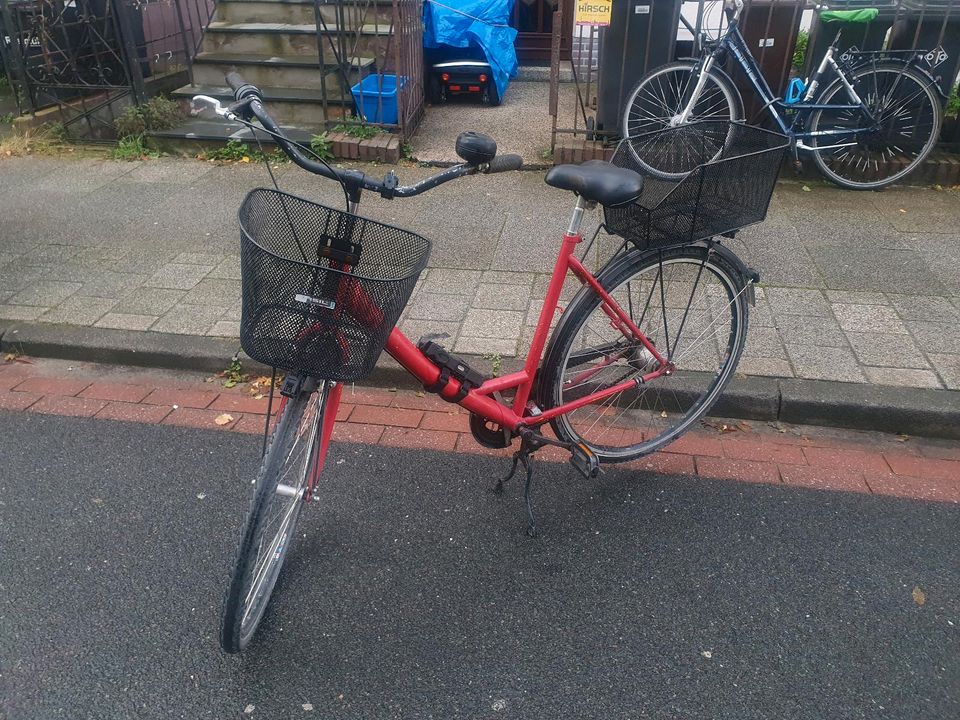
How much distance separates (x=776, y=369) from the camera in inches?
143

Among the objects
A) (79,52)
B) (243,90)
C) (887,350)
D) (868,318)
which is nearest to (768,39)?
(868,318)

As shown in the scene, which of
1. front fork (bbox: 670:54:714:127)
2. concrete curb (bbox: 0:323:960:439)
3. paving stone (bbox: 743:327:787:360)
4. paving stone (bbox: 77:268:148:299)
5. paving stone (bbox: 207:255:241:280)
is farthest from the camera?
front fork (bbox: 670:54:714:127)

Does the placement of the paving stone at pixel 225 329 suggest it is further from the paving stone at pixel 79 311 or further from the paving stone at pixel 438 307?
the paving stone at pixel 438 307

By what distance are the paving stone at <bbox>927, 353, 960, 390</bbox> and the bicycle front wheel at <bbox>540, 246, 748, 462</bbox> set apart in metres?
1.05

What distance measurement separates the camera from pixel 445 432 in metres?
3.45

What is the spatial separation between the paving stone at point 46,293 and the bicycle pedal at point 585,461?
10.3 ft

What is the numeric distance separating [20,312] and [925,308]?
508cm

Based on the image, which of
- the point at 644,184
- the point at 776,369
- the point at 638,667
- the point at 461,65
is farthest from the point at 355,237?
the point at 461,65

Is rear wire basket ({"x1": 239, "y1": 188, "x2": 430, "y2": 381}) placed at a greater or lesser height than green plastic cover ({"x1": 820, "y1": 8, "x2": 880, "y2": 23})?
lesser

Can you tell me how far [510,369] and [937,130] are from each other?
429cm

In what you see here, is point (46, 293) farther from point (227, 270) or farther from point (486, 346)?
point (486, 346)

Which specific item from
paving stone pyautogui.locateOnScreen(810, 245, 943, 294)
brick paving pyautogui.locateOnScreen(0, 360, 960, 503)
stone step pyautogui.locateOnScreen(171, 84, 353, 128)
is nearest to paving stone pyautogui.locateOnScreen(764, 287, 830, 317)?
paving stone pyautogui.locateOnScreen(810, 245, 943, 294)

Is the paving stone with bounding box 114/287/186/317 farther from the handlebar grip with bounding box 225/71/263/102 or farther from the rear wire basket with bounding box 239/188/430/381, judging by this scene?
the rear wire basket with bounding box 239/188/430/381

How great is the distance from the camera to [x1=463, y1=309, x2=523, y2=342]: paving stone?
3.94m
